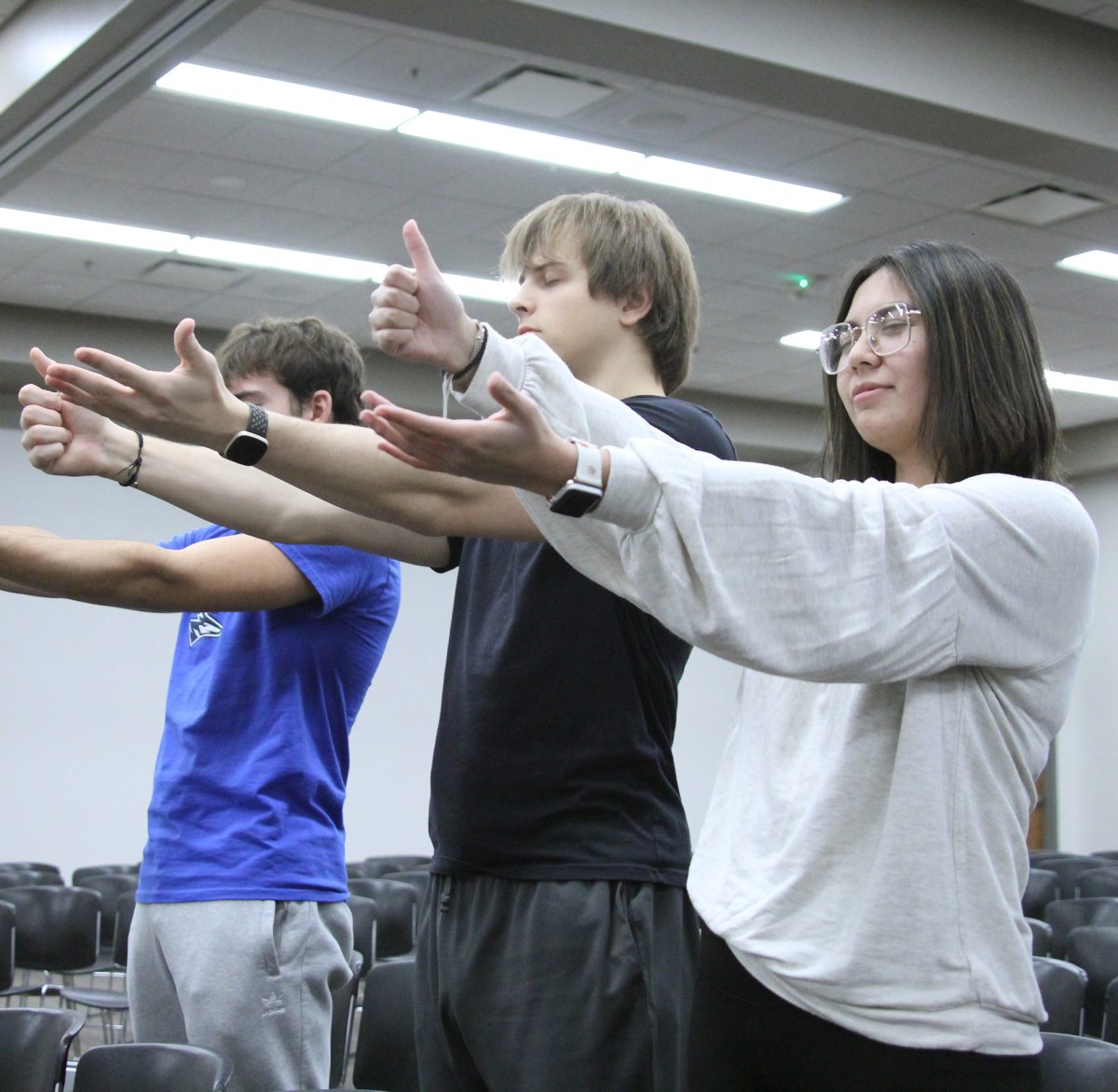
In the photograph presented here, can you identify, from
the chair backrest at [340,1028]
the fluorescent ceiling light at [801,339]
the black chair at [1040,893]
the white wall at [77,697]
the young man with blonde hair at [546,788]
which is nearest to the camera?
the young man with blonde hair at [546,788]

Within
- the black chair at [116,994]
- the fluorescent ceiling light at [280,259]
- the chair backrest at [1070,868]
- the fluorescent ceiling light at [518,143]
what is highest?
the fluorescent ceiling light at [518,143]

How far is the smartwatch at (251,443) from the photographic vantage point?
144cm

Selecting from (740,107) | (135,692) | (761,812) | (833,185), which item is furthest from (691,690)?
(761,812)

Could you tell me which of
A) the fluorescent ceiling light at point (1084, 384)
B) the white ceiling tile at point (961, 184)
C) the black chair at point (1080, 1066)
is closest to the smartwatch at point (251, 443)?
the black chair at point (1080, 1066)

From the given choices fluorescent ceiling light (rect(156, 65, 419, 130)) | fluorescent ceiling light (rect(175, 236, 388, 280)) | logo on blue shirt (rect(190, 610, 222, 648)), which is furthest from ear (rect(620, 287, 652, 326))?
fluorescent ceiling light (rect(175, 236, 388, 280))

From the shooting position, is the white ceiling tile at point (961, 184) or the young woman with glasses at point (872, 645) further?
the white ceiling tile at point (961, 184)

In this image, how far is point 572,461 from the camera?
1061 mm

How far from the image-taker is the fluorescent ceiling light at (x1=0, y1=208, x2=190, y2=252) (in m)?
8.13

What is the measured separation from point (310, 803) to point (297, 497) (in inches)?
27.5

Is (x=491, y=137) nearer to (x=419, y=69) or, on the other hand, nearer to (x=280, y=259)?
(x=419, y=69)

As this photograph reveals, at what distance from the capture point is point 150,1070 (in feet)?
8.28

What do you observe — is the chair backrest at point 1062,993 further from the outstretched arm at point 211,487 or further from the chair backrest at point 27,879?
the chair backrest at point 27,879

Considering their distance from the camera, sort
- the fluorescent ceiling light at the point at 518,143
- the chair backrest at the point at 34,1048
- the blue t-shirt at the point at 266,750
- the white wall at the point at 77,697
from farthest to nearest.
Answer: the white wall at the point at 77,697
the fluorescent ceiling light at the point at 518,143
the chair backrest at the point at 34,1048
the blue t-shirt at the point at 266,750

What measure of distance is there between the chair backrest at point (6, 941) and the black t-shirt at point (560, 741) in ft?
15.2
